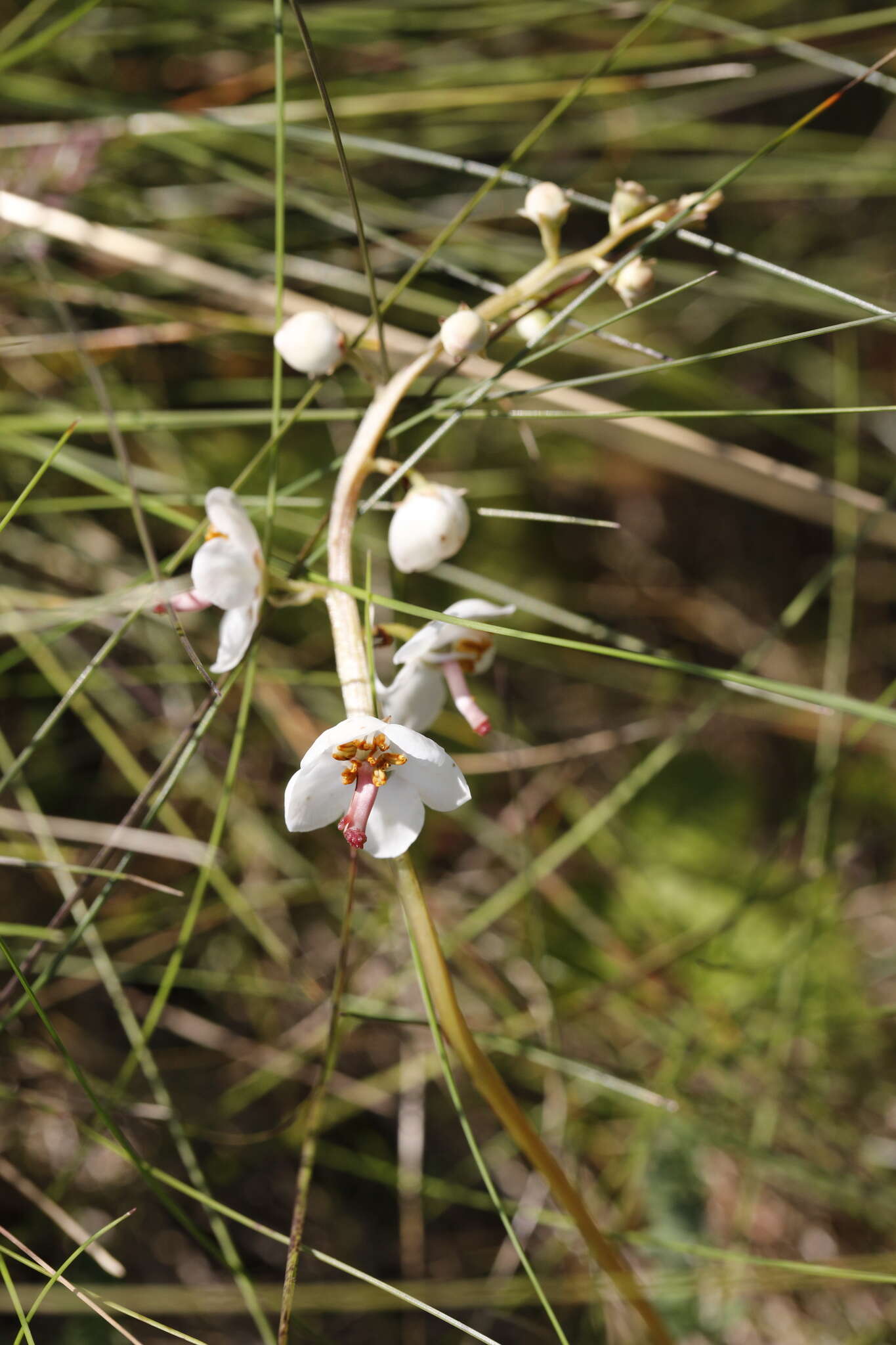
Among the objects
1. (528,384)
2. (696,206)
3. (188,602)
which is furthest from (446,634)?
(528,384)

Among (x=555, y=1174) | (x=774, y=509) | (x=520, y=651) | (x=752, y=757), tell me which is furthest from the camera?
(x=774, y=509)

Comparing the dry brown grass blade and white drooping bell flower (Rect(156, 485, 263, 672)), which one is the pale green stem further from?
the dry brown grass blade

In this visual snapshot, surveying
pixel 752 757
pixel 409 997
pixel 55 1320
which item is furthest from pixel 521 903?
pixel 55 1320

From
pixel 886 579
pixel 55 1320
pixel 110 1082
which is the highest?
pixel 886 579

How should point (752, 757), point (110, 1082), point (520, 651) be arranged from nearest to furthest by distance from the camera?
point (110, 1082) → point (520, 651) → point (752, 757)

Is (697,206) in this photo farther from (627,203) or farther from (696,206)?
(627,203)

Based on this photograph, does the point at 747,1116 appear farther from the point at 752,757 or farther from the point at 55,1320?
the point at 55,1320

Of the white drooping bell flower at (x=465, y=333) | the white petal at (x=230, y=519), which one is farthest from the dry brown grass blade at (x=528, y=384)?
the white petal at (x=230, y=519)
